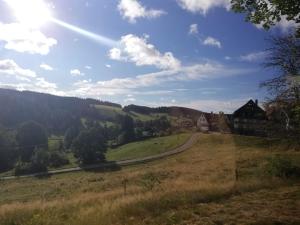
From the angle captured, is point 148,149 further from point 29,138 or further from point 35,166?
Answer: point 29,138

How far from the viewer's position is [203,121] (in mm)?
110188

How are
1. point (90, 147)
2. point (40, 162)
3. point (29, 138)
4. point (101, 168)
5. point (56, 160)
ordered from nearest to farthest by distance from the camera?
point (101, 168), point (40, 162), point (90, 147), point (56, 160), point (29, 138)

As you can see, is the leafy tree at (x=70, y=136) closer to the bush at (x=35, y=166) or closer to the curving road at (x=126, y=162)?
the bush at (x=35, y=166)

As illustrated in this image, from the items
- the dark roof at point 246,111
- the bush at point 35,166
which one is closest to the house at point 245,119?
the dark roof at point 246,111

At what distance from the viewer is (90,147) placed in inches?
3268

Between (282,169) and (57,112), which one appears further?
(57,112)

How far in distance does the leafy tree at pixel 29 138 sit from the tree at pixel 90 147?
1590 cm

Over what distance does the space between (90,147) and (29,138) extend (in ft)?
76.8

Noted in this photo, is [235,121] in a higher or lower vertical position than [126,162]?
higher

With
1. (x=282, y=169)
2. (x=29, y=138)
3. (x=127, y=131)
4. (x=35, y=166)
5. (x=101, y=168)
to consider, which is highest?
(x=127, y=131)

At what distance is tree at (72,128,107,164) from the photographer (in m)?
81.9

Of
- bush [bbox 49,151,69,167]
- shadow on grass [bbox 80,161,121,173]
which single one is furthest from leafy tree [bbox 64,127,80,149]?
shadow on grass [bbox 80,161,121,173]

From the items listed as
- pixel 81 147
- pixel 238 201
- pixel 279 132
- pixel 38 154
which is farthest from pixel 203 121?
pixel 238 201

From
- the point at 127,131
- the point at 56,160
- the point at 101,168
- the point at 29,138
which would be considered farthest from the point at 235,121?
the point at 29,138
